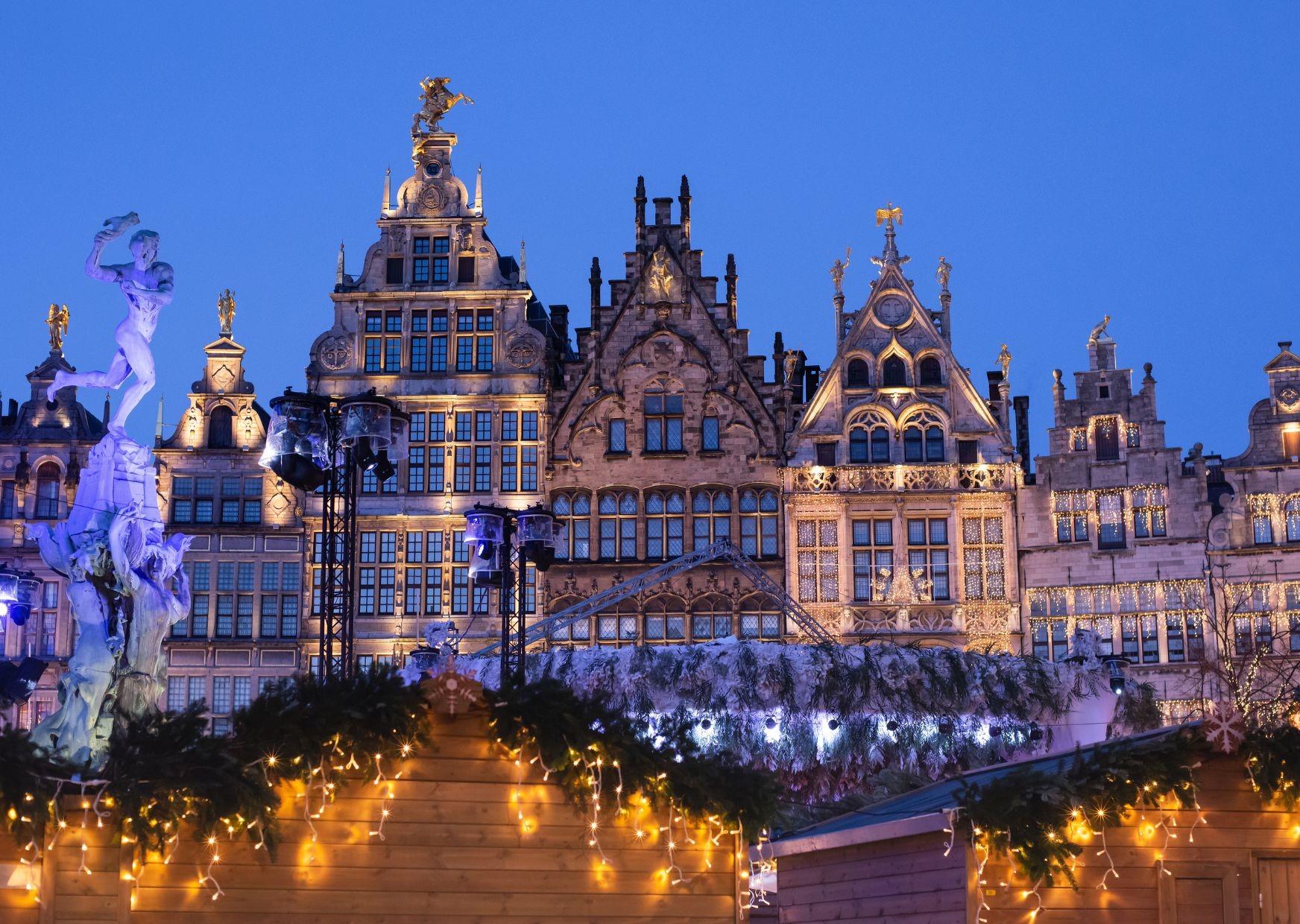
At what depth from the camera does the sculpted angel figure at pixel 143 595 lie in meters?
18.8

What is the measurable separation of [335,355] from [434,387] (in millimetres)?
2351

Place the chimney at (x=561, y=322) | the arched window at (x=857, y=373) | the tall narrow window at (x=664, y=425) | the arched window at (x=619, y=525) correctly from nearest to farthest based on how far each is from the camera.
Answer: the arched window at (x=619, y=525) < the tall narrow window at (x=664, y=425) < the arched window at (x=857, y=373) < the chimney at (x=561, y=322)

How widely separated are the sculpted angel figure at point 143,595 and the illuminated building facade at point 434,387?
2302 cm

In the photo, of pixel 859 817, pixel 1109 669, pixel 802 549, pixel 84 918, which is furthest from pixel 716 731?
pixel 84 918

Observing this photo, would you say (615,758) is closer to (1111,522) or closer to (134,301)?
(134,301)

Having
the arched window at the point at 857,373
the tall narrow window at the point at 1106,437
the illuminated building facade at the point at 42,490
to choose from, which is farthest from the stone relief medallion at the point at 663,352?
the illuminated building facade at the point at 42,490

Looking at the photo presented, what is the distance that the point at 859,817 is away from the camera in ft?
64.4

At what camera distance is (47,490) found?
44375 mm

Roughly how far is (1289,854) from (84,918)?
9832mm

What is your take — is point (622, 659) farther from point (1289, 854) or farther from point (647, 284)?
point (1289, 854)

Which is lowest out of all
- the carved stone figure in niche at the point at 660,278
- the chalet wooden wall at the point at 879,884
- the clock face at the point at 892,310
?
the chalet wooden wall at the point at 879,884

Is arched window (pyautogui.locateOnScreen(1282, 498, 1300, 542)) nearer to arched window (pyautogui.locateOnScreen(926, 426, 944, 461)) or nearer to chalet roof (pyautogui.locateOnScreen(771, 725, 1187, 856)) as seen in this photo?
arched window (pyautogui.locateOnScreen(926, 426, 944, 461))

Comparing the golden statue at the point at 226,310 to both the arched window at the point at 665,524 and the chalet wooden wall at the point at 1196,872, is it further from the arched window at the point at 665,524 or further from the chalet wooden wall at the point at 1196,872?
the chalet wooden wall at the point at 1196,872

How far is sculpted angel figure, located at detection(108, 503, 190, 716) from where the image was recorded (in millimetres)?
18828
